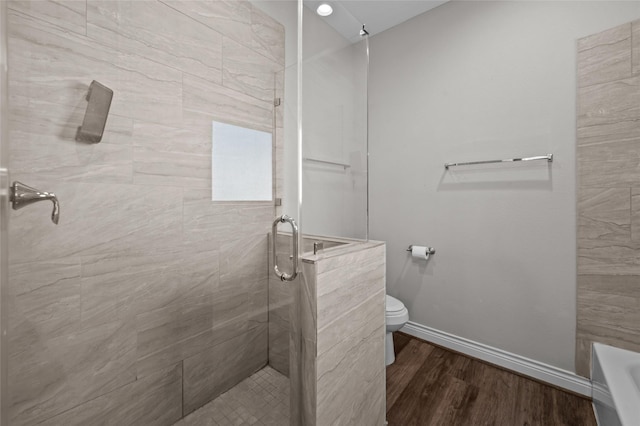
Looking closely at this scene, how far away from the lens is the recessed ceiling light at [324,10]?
1.26 m

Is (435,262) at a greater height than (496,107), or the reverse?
(496,107)

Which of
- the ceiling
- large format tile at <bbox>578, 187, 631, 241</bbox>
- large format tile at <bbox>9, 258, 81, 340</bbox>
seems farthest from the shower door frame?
large format tile at <bbox>578, 187, 631, 241</bbox>

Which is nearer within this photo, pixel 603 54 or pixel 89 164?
pixel 89 164

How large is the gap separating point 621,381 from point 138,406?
1790 mm

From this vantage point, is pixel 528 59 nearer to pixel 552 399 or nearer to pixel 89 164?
pixel 552 399

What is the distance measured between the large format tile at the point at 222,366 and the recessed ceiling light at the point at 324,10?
1390mm

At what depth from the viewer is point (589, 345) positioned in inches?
60.9

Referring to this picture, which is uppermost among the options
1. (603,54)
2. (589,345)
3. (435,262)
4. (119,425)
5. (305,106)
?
(603,54)

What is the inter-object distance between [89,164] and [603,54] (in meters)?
2.42

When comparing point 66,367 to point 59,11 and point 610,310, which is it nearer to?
point 59,11

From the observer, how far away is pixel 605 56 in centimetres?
150

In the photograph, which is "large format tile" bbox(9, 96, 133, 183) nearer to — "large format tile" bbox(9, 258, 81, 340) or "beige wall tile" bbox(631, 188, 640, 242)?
"large format tile" bbox(9, 258, 81, 340)

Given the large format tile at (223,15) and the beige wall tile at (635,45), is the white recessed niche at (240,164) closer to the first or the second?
the large format tile at (223,15)

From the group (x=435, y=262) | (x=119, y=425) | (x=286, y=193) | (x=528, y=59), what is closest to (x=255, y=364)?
(x=119, y=425)
